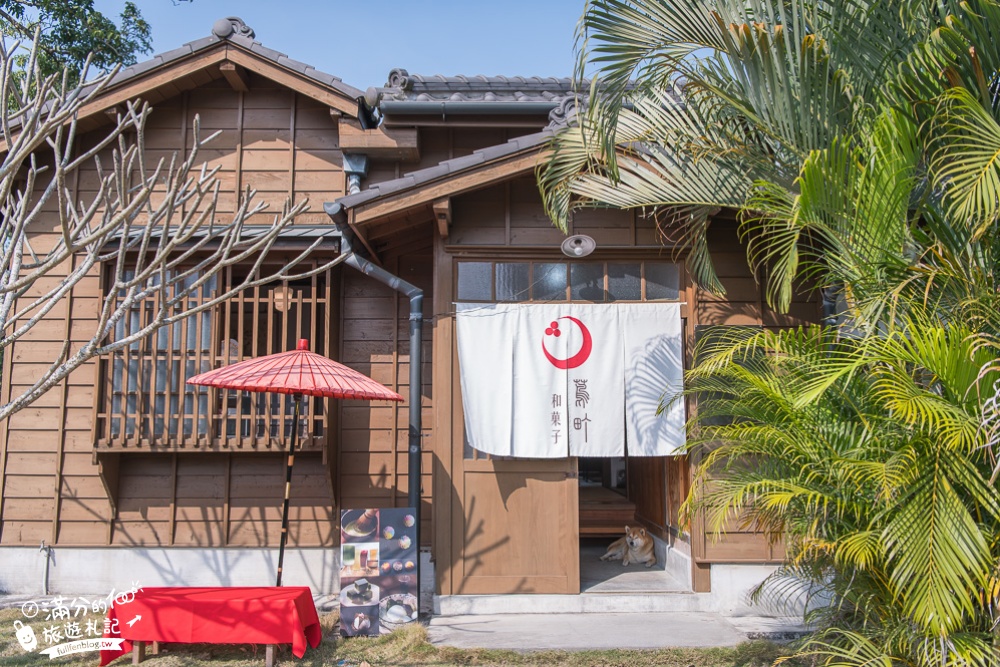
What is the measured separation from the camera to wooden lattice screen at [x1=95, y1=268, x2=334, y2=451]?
765 cm

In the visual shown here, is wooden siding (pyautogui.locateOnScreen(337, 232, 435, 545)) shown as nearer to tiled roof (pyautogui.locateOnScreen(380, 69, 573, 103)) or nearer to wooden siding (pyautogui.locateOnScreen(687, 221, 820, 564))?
tiled roof (pyautogui.locateOnScreen(380, 69, 573, 103))

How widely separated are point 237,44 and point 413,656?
6.65m

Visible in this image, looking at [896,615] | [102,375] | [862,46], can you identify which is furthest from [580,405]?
[102,375]

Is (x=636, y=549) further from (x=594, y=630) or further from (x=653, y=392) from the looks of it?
(x=653, y=392)

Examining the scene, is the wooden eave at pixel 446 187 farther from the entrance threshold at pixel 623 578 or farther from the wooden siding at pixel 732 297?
the entrance threshold at pixel 623 578

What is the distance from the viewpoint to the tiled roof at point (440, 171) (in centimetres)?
671

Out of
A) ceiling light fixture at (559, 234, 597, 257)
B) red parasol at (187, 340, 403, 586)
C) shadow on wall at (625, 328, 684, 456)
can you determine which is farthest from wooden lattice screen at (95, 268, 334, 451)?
shadow on wall at (625, 328, 684, 456)

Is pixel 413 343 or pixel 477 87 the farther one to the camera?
pixel 477 87

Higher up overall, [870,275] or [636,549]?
[870,275]

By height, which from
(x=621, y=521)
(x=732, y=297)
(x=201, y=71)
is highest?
(x=201, y=71)

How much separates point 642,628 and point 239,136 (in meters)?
6.81

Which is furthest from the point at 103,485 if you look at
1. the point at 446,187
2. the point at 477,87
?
the point at 477,87

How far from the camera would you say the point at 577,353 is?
23.5ft

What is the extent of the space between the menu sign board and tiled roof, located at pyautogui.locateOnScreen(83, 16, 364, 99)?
454 centimetres
